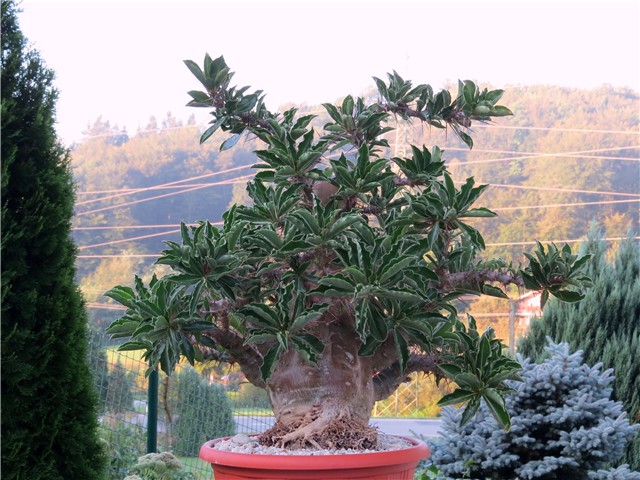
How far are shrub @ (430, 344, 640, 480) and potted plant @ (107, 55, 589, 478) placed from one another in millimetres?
1509

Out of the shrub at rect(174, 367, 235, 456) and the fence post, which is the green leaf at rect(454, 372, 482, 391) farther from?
the shrub at rect(174, 367, 235, 456)

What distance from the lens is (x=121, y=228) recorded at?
2083 cm

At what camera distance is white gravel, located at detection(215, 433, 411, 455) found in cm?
168

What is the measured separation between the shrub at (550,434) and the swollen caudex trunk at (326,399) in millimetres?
1649

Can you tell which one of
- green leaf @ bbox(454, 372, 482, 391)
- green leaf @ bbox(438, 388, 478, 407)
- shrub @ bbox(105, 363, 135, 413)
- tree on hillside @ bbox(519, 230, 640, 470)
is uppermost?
green leaf @ bbox(454, 372, 482, 391)

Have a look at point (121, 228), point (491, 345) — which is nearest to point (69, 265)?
point (491, 345)

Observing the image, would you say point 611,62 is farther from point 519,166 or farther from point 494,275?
point 494,275

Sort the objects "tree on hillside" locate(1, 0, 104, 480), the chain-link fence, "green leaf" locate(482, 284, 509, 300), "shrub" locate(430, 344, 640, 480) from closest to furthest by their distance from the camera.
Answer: "green leaf" locate(482, 284, 509, 300) < "tree on hillside" locate(1, 0, 104, 480) < "shrub" locate(430, 344, 640, 480) < the chain-link fence

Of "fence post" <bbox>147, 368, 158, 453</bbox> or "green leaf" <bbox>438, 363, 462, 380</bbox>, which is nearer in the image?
"green leaf" <bbox>438, 363, 462, 380</bbox>

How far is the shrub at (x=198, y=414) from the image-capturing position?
17.1 ft

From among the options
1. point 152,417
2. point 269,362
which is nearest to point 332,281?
point 269,362

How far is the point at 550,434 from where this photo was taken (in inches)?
131

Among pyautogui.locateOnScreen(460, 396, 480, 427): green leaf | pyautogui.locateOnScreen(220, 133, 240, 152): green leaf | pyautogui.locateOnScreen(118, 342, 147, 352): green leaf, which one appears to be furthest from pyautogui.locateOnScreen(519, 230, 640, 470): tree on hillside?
pyautogui.locateOnScreen(118, 342, 147, 352): green leaf

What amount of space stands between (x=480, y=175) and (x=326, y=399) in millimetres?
19517
